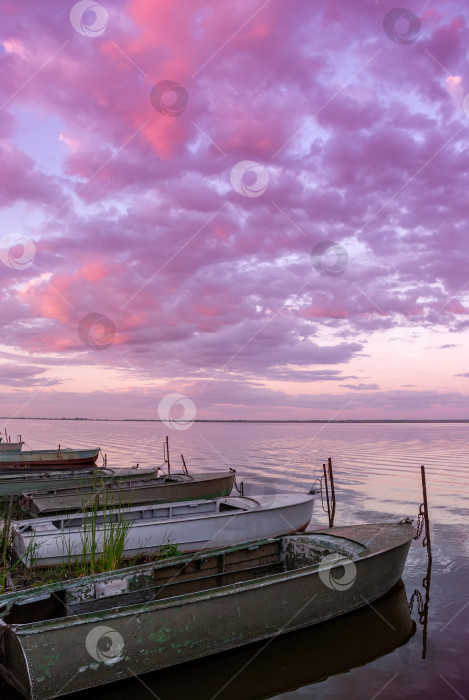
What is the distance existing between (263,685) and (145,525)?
5780 millimetres

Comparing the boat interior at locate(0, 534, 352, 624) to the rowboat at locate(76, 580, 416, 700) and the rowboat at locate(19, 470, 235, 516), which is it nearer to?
the rowboat at locate(76, 580, 416, 700)

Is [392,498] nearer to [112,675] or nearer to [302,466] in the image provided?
[302,466]

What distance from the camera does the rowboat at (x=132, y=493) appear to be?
635 inches

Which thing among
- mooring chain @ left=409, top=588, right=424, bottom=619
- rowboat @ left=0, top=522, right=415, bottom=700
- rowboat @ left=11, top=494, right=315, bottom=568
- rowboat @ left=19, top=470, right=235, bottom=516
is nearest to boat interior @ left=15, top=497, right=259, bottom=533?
rowboat @ left=11, top=494, right=315, bottom=568

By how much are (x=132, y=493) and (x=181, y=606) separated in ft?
25.1

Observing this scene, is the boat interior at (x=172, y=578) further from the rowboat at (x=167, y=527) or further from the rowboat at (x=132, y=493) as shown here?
the rowboat at (x=132, y=493)

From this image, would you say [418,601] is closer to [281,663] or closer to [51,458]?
[281,663]

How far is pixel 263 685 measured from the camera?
782cm

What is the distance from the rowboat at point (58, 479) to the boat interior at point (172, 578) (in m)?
12.0

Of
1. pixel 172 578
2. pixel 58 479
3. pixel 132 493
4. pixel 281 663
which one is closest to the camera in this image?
pixel 281 663

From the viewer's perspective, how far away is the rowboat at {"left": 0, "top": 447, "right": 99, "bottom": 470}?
3120 cm

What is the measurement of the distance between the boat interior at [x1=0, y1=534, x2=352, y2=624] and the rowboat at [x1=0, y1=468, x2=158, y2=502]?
12007 mm

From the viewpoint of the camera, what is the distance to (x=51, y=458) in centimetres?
3303

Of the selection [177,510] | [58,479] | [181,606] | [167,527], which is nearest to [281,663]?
[181,606]
